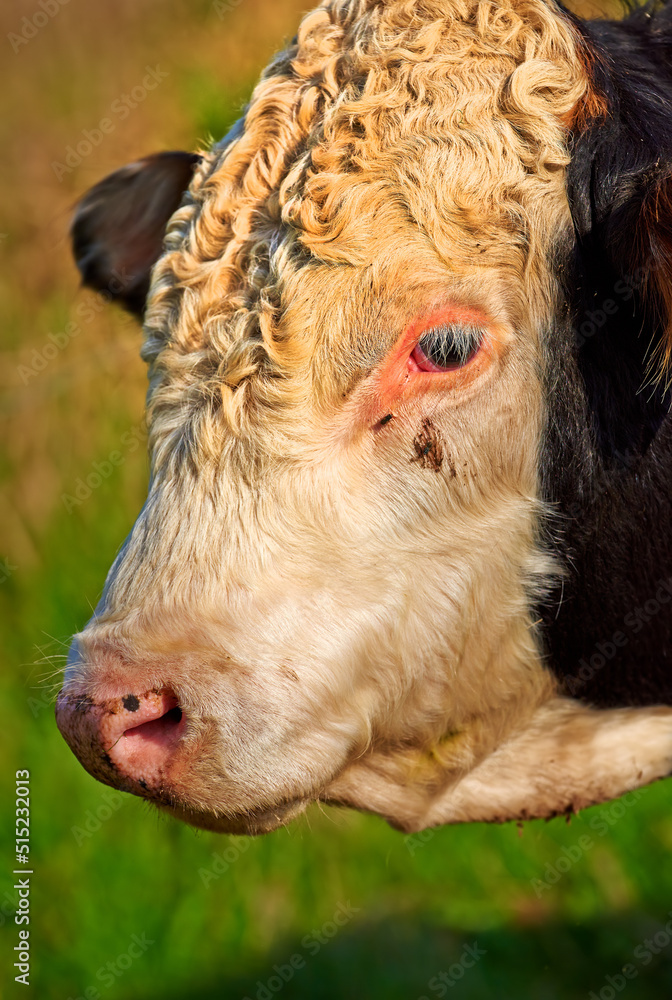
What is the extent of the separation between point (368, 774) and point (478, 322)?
102 centimetres

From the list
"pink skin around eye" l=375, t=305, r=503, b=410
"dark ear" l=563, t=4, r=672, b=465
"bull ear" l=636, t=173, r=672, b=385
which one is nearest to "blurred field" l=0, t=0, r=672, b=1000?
"pink skin around eye" l=375, t=305, r=503, b=410

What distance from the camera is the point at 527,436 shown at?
200 cm

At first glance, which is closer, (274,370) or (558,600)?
(274,370)

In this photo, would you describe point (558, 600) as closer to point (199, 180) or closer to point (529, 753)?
point (529, 753)

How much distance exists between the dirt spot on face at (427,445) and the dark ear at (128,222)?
126 cm

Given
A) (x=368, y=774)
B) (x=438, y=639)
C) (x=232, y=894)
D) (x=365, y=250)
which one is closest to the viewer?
(x=365, y=250)

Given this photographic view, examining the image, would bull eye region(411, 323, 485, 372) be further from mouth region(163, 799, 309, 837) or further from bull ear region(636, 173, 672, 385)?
mouth region(163, 799, 309, 837)

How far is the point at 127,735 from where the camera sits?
1783mm

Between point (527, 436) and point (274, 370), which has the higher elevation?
point (274, 370)

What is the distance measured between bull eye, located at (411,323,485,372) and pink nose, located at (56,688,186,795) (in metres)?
0.79

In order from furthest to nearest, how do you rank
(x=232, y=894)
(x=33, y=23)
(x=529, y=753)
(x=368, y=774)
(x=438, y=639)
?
(x=33, y=23)
(x=232, y=894)
(x=529, y=753)
(x=368, y=774)
(x=438, y=639)

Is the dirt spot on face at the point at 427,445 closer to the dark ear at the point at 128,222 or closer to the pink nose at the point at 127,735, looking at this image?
the pink nose at the point at 127,735

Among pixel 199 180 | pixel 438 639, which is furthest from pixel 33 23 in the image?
pixel 438 639

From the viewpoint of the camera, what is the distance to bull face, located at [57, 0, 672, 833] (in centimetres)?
183
